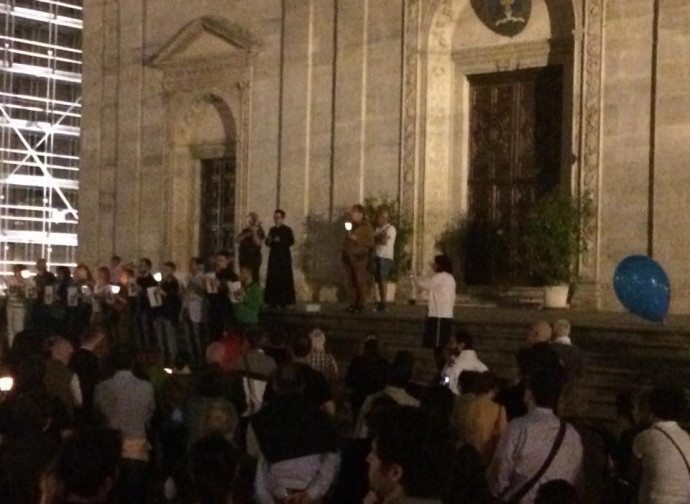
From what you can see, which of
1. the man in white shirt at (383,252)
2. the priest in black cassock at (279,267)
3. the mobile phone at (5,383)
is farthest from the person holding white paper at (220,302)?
the mobile phone at (5,383)

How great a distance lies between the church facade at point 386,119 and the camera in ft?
62.1

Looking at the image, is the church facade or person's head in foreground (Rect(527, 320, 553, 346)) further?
the church facade

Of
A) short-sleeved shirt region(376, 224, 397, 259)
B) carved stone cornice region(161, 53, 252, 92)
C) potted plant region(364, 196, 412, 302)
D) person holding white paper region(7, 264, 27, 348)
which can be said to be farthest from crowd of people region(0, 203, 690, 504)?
carved stone cornice region(161, 53, 252, 92)

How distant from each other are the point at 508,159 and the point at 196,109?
273 inches

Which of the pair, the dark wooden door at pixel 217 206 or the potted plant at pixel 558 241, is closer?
the potted plant at pixel 558 241

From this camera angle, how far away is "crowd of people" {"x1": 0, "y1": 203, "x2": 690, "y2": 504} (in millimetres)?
5062

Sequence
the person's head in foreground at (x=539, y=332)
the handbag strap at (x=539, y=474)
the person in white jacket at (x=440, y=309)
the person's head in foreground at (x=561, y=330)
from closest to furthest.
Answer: the handbag strap at (x=539, y=474) < the person's head in foreground at (x=539, y=332) < the person's head in foreground at (x=561, y=330) < the person in white jacket at (x=440, y=309)

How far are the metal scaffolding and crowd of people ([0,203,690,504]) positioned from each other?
73.9 feet

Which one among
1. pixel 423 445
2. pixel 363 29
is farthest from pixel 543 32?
pixel 423 445

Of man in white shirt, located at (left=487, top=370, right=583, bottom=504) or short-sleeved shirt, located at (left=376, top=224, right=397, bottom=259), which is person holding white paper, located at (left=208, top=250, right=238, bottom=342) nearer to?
short-sleeved shirt, located at (left=376, top=224, right=397, bottom=259)

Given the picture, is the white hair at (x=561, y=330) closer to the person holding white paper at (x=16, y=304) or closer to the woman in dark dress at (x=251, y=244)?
the woman in dark dress at (x=251, y=244)

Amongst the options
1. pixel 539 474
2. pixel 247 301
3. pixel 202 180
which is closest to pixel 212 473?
pixel 539 474

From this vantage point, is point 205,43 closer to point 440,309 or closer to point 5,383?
point 440,309

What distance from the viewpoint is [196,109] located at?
998 inches
